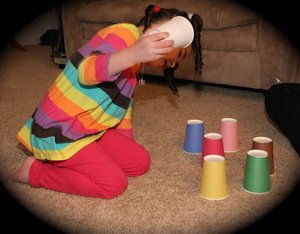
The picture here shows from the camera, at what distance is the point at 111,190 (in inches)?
46.8

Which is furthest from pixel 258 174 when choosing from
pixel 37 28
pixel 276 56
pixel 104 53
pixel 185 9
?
pixel 37 28

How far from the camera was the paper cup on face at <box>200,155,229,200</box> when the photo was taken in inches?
45.7

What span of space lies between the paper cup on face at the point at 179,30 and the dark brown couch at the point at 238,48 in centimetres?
88

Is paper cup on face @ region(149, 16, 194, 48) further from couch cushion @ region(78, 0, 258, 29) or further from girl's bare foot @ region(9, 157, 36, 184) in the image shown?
couch cushion @ region(78, 0, 258, 29)

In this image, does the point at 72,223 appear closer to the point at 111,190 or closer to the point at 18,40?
the point at 111,190

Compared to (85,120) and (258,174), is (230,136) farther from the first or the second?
(85,120)

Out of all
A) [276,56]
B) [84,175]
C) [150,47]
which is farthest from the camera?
[276,56]

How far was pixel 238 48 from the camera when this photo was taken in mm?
2039

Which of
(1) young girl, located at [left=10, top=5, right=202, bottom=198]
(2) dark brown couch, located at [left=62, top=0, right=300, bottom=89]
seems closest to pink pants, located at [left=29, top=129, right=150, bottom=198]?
(1) young girl, located at [left=10, top=5, right=202, bottom=198]

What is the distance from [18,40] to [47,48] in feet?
1.18

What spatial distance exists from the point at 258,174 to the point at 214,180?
13 centimetres

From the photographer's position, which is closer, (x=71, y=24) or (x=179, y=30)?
(x=179, y=30)

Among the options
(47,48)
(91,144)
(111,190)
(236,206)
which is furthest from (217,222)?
(47,48)

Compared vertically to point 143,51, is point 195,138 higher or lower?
lower
